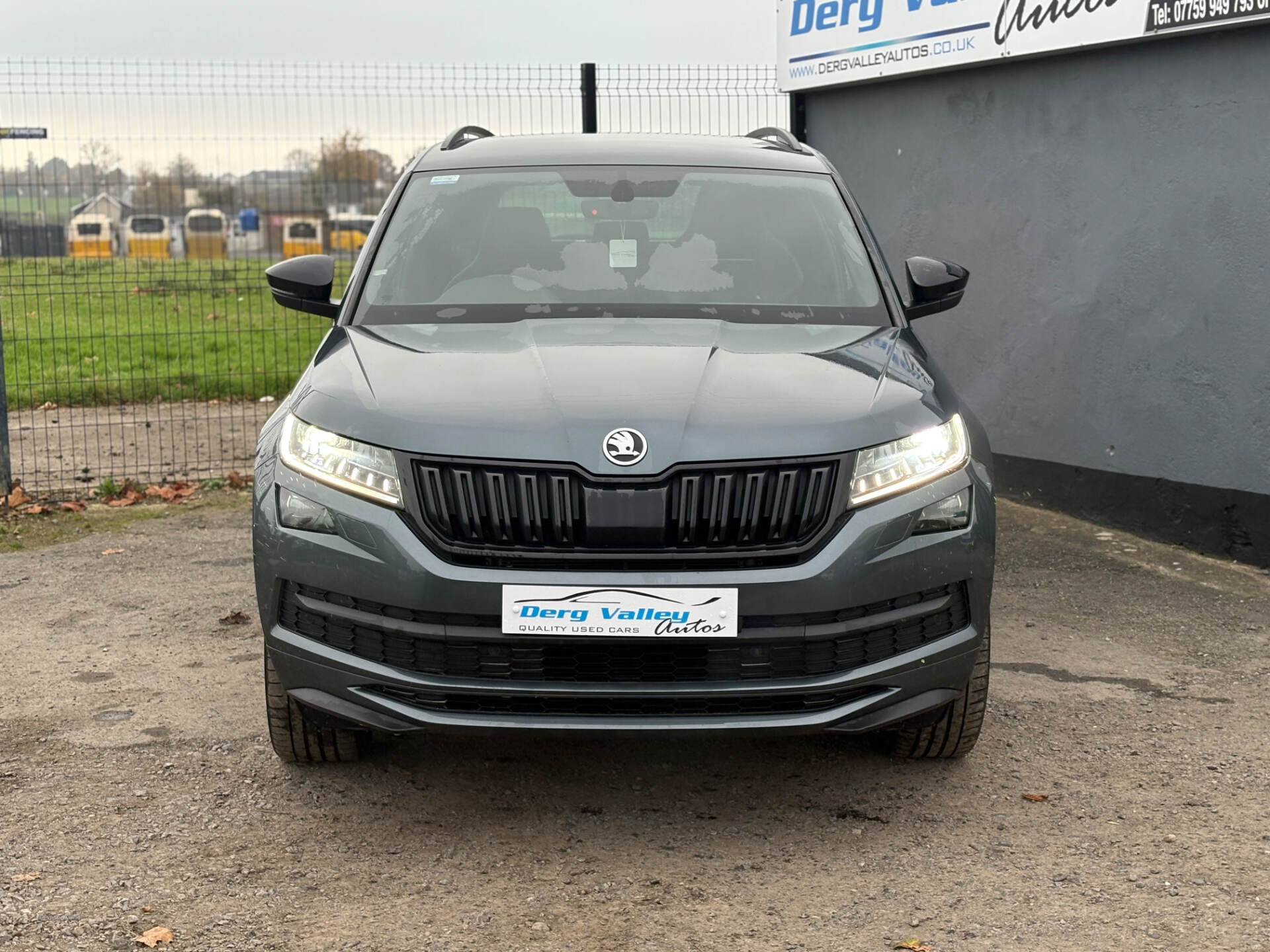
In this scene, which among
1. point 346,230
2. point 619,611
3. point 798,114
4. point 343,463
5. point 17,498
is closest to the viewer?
point 619,611

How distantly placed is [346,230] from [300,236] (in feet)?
4.82

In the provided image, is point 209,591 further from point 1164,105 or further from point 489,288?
point 1164,105

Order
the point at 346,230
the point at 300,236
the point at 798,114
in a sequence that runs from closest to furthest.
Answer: the point at 798,114, the point at 346,230, the point at 300,236

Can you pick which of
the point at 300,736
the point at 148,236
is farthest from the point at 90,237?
the point at 300,736

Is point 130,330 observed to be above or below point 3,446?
above

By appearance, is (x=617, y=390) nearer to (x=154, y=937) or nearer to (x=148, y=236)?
(x=154, y=937)

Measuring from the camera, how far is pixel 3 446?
8.12 m

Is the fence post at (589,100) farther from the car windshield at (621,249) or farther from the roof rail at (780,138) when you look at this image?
the car windshield at (621,249)

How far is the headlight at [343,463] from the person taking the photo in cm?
363

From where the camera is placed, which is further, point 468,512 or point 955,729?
point 955,729

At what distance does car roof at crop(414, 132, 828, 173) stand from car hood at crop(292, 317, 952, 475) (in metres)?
1.01

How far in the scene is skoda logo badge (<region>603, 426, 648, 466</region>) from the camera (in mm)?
3537

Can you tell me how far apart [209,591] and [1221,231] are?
5.12 m

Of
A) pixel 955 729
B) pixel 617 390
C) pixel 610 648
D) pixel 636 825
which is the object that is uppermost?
pixel 617 390
